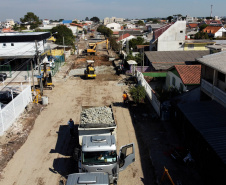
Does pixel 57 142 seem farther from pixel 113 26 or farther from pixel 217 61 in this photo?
pixel 113 26

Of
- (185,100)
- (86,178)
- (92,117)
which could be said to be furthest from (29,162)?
(185,100)

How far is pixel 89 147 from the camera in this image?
10406 mm

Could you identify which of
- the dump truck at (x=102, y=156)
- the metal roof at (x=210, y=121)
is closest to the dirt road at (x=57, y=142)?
the dump truck at (x=102, y=156)

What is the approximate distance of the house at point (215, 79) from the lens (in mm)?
14323

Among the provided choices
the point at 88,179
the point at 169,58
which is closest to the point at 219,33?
the point at 169,58

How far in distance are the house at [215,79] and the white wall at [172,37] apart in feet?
86.9

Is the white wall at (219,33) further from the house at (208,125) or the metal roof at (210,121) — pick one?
the metal roof at (210,121)

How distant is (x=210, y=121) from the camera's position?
41.8 ft

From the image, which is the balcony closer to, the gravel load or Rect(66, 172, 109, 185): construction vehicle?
the gravel load

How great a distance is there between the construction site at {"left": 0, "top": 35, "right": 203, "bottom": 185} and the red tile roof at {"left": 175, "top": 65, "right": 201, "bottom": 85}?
12.3ft

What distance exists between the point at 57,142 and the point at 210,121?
8708mm

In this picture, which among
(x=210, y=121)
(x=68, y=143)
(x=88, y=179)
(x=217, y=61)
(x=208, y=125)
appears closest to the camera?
(x=88, y=179)

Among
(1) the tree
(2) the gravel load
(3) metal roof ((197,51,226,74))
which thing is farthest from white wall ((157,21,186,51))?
(1) the tree

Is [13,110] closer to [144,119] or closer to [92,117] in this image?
[92,117]
